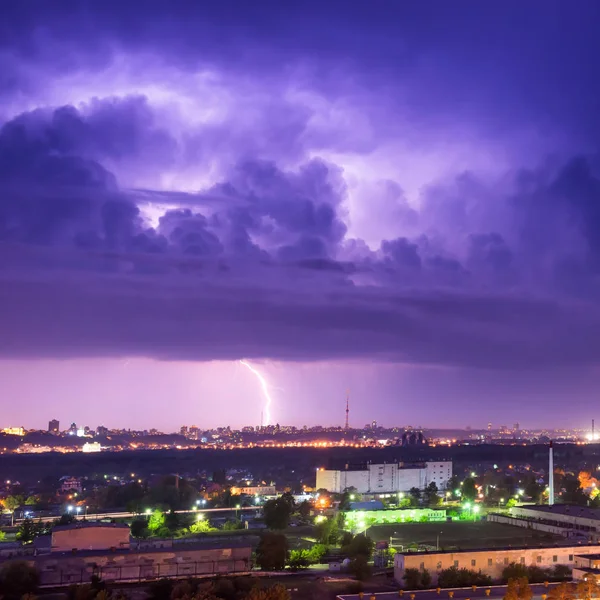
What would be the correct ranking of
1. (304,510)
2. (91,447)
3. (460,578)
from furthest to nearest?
(91,447), (304,510), (460,578)

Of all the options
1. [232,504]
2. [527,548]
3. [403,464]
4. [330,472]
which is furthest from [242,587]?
[403,464]

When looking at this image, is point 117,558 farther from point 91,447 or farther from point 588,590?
point 91,447

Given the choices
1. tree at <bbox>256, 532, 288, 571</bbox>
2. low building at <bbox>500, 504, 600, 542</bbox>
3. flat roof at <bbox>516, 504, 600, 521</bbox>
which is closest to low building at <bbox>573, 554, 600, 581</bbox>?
low building at <bbox>500, 504, 600, 542</bbox>

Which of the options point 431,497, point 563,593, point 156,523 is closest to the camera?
point 563,593

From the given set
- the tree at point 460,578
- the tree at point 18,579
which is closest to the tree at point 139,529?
the tree at point 18,579

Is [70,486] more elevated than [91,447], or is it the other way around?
[91,447]

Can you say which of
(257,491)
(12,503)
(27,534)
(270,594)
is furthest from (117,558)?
(257,491)
